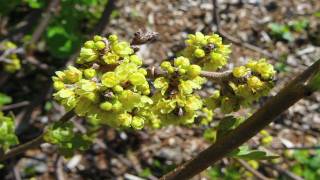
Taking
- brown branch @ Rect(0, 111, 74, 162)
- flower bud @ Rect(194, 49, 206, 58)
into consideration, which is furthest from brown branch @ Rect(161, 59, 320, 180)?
brown branch @ Rect(0, 111, 74, 162)

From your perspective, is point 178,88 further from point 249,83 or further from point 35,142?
point 35,142

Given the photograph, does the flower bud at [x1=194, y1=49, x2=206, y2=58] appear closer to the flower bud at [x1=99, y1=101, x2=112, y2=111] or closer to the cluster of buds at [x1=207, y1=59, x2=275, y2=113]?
the cluster of buds at [x1=207, y1=59, x2=275, y2=113]

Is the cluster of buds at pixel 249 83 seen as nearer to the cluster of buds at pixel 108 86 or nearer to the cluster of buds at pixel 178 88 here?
the cluster of buds at pixel 178 88

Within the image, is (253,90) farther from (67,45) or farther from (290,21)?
(290,21)

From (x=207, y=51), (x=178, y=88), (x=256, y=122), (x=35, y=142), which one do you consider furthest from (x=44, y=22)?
(x=256, y=122)


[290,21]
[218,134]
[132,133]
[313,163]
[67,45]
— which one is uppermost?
[218,134]

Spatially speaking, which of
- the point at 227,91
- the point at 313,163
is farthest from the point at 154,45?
the point at 227,91

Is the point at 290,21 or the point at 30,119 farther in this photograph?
the point at 290,21

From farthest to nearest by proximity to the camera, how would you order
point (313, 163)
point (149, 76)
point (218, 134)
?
point (313, 163) → point (149, 76) → point (218, 134)
